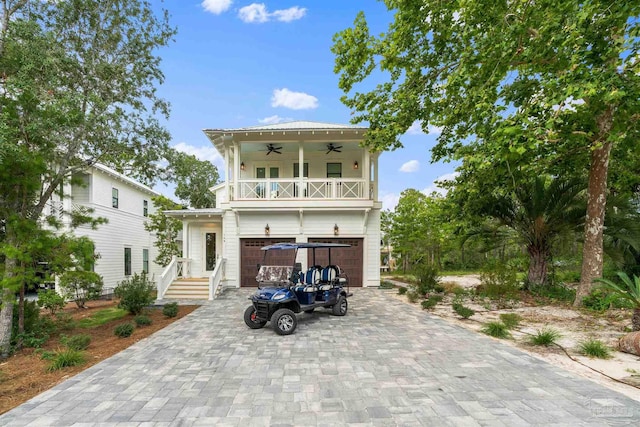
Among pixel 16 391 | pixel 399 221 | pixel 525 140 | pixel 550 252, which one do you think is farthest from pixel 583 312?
pixel 399 221

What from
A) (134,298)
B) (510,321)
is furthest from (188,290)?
(510,321)

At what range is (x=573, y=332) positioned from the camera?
6391 mm

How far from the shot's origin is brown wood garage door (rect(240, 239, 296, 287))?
538 inches

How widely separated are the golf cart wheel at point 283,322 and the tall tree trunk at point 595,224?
29.0ft

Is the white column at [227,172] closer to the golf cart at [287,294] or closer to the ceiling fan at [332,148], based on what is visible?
the ceiling fan at [332,148]

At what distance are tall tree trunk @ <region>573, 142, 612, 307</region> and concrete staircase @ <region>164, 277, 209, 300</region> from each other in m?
13.1

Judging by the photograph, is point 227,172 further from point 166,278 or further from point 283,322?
point 283,322

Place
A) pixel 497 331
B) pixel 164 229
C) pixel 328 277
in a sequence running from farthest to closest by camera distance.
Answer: pixel 164 229 → pixel 328 277 → pixel 497 331

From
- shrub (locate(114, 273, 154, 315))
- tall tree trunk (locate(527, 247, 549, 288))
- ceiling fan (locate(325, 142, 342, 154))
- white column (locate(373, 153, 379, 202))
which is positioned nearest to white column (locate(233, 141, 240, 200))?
ceiling fan (locate(325, 142, 342, 154))

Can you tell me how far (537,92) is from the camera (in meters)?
7.44

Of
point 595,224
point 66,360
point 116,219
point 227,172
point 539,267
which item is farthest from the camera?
point 116,219

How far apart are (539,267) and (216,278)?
12.9 metres

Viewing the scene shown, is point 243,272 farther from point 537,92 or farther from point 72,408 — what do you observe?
point 537,92

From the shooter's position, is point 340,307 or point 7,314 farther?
point 340,307
